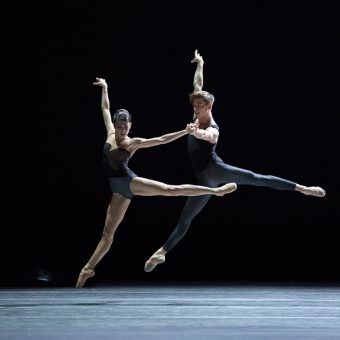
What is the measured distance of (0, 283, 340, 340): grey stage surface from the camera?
4824 mm

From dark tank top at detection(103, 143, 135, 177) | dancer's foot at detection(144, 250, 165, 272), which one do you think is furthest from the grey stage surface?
dark tank top at detection(103, 143, 135, 177)

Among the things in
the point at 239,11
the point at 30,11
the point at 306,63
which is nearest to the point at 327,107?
the point at 306,63

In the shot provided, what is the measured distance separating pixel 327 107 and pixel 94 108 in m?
2.08

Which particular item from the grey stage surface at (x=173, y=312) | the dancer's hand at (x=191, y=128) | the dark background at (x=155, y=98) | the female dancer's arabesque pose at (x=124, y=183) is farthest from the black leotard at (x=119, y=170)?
the dark background at (x=155, y=98)

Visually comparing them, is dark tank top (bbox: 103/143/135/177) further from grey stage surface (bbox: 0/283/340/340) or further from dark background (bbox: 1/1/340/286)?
dark background (bbox: 1/1/340/286)

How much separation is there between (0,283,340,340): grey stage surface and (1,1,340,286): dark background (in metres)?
1.43

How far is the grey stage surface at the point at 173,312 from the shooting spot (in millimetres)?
4824

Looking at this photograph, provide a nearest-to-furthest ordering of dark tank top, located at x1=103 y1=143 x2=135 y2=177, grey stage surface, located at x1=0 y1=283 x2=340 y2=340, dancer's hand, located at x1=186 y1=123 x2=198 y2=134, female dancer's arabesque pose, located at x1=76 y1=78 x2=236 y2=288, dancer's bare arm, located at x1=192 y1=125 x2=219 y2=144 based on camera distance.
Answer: grey stage surface, located at x1=0 y1=283 x2=340 y2=340
dancer's hand, located at x1=186 y1=123 x2=198 y2=134
dancer's bare arm, located at x1=192 y1=125 x2=219 y2=144
female dancer's arabesque pose, located at x1=76 y1=78 x2=236 y2=288
dark tank top, located at x1=103 y1=143 x2=135 y2=177

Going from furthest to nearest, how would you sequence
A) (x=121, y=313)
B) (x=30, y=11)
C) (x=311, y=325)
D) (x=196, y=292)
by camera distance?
(x=30, y=11) → (x=196, y=292) → (x=121, y=313) → (x=311, y=325)

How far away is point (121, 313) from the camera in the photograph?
5562 millimetres

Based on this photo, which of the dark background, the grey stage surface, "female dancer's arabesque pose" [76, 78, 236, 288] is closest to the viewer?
the grey stage surface

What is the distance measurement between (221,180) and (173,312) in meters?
1.18

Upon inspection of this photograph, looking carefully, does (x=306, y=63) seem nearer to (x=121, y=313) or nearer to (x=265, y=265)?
(x=265, y=265)

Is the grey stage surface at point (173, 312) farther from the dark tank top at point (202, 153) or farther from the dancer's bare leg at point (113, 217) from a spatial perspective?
the dark tank top at point (202, 153)
